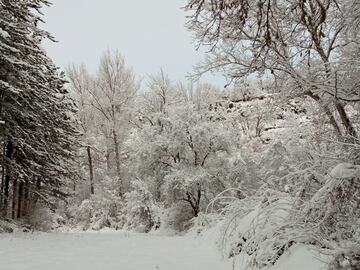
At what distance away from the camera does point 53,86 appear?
607 inches

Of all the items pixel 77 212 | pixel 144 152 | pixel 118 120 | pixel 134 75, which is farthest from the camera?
pixel 134 75

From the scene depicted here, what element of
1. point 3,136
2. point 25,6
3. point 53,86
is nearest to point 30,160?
point 3,136

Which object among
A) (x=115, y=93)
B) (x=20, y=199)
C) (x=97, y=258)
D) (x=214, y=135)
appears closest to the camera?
(x=97, y=258)

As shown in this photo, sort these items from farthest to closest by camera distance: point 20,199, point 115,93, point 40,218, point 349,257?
point 115,93
point 40,218
point 20,199
point 349,257

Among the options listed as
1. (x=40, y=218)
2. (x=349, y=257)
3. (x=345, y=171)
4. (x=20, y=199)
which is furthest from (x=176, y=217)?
(x=345, y=171)

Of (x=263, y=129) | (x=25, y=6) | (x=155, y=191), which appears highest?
(x=25, y=6)

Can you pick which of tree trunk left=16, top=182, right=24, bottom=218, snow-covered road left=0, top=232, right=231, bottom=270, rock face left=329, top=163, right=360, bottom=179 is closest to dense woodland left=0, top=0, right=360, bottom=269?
rock face left=329, top=163, right=360, bottom=179

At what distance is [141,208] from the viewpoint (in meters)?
19.1

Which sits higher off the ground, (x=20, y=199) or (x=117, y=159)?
(x=117, y=159)

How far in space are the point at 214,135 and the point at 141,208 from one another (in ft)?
Result: 17.0

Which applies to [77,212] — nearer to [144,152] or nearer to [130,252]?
[144,152]

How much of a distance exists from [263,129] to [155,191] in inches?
476

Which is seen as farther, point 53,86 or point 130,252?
point 53,86

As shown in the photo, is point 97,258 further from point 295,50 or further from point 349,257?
point 295,50
